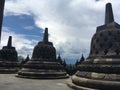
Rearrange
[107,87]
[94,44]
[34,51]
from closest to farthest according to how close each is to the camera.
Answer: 1. [107,87]
2. [94,44]
3. [34,51]

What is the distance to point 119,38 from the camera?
1209cm

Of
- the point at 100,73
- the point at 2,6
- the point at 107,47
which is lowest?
the point at 100,73

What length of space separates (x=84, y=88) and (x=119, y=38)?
4287mm

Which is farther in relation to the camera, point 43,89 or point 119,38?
point 119,38

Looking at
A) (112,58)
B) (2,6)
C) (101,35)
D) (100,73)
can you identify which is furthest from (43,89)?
(2,6)

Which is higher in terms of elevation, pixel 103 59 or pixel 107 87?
pixel 103 59

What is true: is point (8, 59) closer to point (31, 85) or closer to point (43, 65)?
point (43, 65)

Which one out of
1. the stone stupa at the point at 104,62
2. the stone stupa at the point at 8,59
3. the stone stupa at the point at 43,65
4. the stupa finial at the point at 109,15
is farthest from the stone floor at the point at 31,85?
the stone stupa at the point at 8,59

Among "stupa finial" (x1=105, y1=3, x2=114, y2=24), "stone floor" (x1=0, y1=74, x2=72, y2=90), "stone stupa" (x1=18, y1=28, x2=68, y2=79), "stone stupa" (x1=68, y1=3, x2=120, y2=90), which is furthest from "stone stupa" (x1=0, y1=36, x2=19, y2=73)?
"stupa finial" (x1=105, y1=3, x2=114, y2=24)

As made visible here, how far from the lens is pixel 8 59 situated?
1025 inches

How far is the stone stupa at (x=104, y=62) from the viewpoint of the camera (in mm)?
9984

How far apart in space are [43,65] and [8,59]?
30.0 ft

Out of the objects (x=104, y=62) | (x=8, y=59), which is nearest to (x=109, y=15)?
(x=104, y=62)

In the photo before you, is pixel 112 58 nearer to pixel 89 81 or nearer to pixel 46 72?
pixel 89 81
